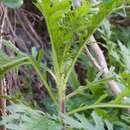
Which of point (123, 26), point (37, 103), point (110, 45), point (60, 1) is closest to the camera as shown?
point (60, 1)

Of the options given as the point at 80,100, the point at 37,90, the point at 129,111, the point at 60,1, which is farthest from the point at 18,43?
the point at 60,1

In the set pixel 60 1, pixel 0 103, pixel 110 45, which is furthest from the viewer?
pixel 110 45

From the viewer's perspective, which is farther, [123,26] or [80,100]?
[123,26]

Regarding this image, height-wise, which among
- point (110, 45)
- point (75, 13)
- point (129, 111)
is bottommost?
point (129, 111)

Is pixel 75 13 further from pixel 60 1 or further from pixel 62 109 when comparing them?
pixel 62 109

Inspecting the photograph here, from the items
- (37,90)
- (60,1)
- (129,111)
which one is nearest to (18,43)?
(37,90)

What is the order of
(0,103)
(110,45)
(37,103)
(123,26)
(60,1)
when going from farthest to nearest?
(123,26), (37,103), (110,45), (0,103), (60,1)

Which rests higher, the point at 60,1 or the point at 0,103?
the point at 60,1

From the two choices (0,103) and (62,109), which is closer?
(62,109)

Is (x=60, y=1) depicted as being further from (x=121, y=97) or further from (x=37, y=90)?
(x=37, y=90)
